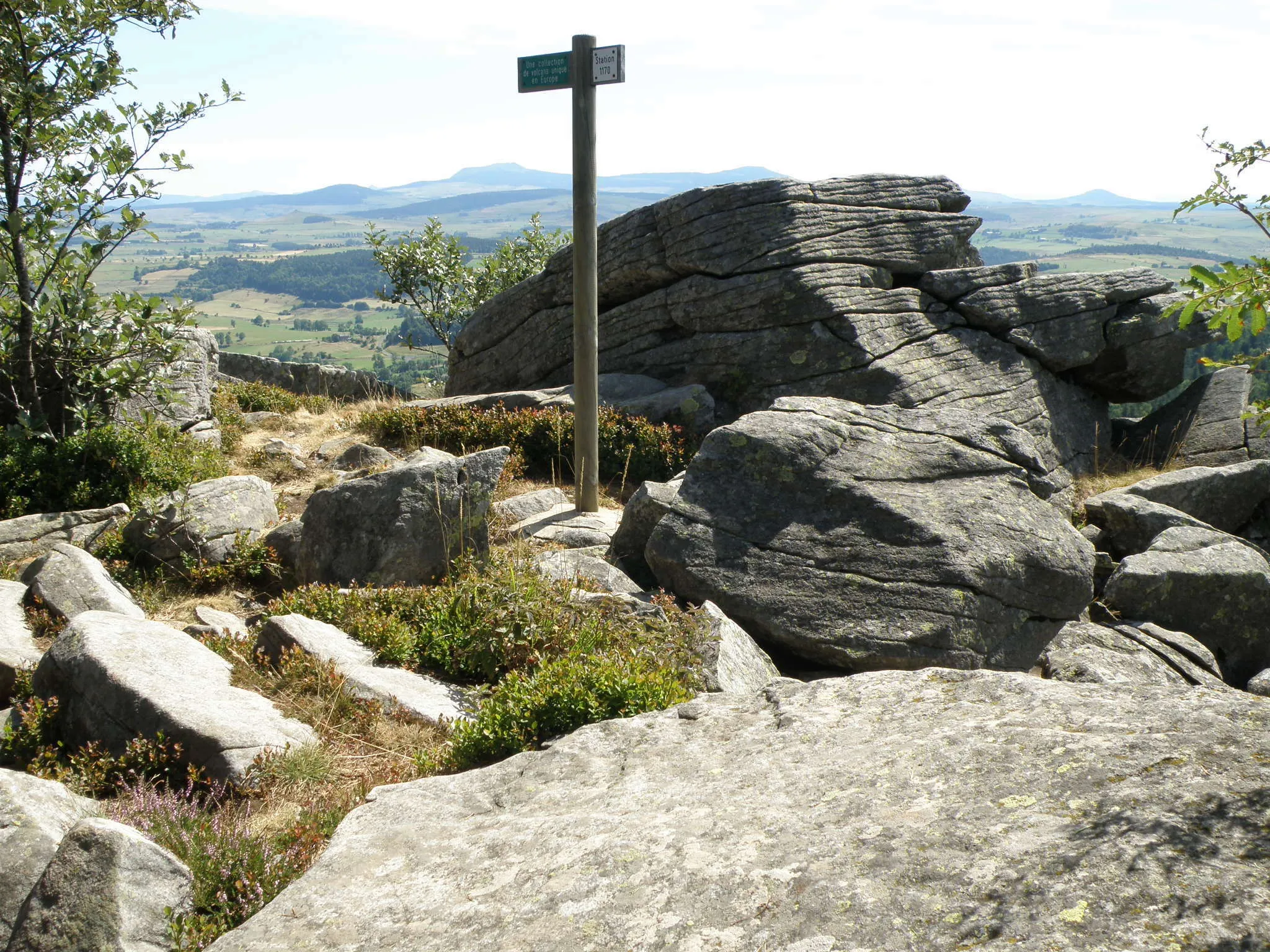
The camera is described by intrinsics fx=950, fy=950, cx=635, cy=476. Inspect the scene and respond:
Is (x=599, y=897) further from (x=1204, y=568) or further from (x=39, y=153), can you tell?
(x=39, y=153)

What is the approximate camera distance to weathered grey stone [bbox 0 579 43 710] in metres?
7.56

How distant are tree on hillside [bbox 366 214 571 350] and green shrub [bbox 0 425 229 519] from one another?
57.9 ft

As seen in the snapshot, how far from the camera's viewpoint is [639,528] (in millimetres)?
10773

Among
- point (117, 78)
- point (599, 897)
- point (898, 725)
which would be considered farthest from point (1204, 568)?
point (117, 78)

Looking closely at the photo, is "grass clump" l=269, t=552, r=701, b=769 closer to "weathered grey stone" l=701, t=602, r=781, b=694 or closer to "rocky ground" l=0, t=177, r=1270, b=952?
"rocky ground" l=0, t=177, r=1270, b=952

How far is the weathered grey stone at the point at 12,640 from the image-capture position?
7562 millimetres

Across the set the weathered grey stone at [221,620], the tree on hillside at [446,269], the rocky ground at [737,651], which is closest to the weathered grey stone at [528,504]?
the rocky ground at [737,651]

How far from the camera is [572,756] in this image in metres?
5.52

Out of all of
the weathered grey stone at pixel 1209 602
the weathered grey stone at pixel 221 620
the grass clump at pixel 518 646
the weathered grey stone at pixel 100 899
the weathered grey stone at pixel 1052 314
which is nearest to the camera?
the weathered grey stone at pixel 100 899

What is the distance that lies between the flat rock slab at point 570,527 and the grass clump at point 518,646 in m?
1.86

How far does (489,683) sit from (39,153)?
9.80 m

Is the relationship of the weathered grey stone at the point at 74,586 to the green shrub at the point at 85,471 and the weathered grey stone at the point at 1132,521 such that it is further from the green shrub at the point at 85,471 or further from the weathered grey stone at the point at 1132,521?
the weathered grey stone at the point at 1132,521

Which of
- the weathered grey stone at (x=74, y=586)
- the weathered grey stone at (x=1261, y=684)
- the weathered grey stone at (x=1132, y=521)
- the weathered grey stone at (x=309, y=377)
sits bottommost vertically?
the weathered grey stone at (x=1261, y=684)

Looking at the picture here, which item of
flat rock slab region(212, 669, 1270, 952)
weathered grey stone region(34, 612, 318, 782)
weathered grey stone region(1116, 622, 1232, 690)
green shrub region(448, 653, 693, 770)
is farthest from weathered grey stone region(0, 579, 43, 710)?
weathered grey stone region(1116, 622, 1232, 690)
